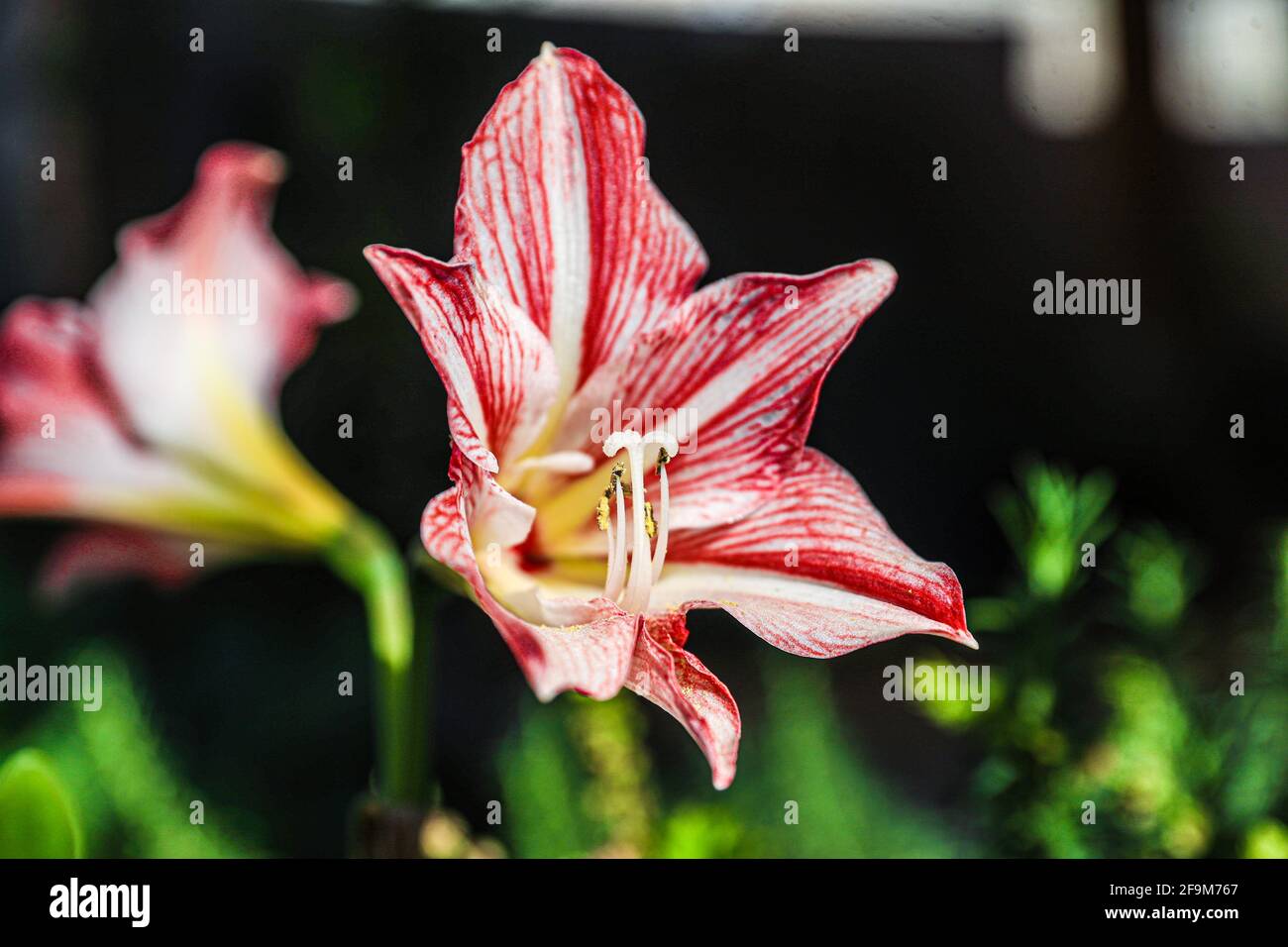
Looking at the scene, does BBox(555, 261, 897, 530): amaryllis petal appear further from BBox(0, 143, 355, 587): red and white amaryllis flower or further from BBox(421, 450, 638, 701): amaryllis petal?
BBox(0, 143, 355, 587): red and white amaryllis flower

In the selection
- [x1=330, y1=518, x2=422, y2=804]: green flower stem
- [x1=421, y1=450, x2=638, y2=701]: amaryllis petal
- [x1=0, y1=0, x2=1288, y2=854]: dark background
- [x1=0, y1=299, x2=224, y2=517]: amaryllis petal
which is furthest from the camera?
[x1=0, y1=0, x2=1288, y2=854]: dark background

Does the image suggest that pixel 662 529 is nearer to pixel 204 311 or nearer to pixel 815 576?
pixel 815 576

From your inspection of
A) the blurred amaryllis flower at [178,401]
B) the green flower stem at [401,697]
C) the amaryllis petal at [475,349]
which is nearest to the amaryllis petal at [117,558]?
Result: the blurred amaryllis flower at [178,401]

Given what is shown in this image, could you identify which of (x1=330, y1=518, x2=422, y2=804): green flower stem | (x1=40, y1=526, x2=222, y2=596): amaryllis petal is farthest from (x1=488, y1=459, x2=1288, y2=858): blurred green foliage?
(x1=40, y1=526, x2=222, y2=596): amaryllis petal

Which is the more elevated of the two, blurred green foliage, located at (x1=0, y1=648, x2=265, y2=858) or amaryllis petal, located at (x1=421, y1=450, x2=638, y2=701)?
amaryllis petal, located at (x1=421, y1=450, x2=638, y2=701)

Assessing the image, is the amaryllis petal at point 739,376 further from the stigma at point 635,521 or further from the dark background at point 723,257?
the dark background at point 723,257

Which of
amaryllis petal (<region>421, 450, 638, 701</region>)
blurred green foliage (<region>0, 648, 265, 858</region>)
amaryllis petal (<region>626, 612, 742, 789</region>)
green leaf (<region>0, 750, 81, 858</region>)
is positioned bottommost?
blurred green foliage (<region>0, 648, 265, 858</region>)
